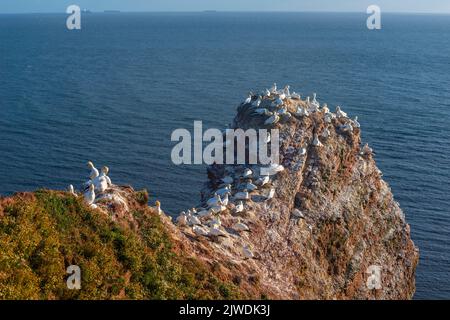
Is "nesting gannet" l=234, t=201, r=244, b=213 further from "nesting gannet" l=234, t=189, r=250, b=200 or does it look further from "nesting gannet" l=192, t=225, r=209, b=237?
"nesting gannet" l=192, t=225, r=209, b=237

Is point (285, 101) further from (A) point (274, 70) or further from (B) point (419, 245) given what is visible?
(A) point (274, 70)

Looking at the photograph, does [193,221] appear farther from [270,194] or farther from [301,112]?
[301,112]

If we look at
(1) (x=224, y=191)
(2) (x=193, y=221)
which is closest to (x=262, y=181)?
(1) (x=224, y=191)

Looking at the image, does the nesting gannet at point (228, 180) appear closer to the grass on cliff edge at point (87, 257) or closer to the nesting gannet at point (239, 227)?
the nesting gannet at point (239, 227)

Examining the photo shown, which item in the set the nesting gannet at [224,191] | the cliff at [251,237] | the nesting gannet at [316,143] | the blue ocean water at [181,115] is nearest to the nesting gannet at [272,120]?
the cliff at [251,237]

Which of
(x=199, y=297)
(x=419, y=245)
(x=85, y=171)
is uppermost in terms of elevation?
(x=199, y=297)

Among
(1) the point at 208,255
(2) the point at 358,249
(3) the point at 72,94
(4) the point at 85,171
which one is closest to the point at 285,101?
(2) the point at 358,249
